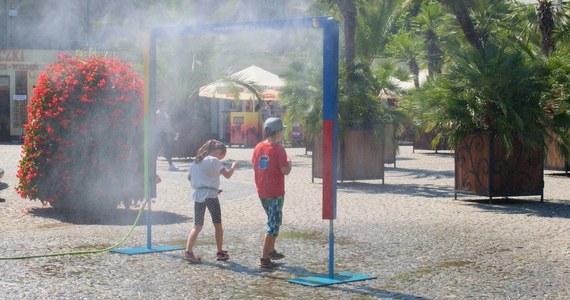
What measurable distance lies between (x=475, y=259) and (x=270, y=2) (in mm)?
24044

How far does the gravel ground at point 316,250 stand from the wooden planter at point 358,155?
188cm

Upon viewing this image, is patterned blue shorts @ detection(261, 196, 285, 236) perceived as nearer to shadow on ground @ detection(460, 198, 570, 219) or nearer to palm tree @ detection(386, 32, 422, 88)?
shadow on ground @ detection(460, 198, 570, 219)

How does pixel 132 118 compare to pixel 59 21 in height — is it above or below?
below

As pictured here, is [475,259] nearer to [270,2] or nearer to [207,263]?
[207,263]

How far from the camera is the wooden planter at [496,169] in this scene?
15.1 meters

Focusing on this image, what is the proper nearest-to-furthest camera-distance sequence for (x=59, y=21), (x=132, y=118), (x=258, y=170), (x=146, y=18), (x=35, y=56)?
(x=258, y=170) → (x=132, y=118) → (x=146, y=18) → (x=59, y=21) → (x=35, y=56)

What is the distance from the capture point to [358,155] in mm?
18703

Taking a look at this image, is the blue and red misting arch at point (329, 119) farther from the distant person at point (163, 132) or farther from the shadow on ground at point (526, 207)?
the distant person at point (163, 132)

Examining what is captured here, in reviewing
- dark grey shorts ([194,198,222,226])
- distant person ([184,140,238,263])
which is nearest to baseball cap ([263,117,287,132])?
distant person ([184,140,238,263])

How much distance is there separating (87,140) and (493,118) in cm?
568

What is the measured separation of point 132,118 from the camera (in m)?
13.2

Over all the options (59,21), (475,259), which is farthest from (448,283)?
(59,21)

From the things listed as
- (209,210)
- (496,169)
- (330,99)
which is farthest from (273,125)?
(496,169)

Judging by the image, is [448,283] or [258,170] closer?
[448,283]
